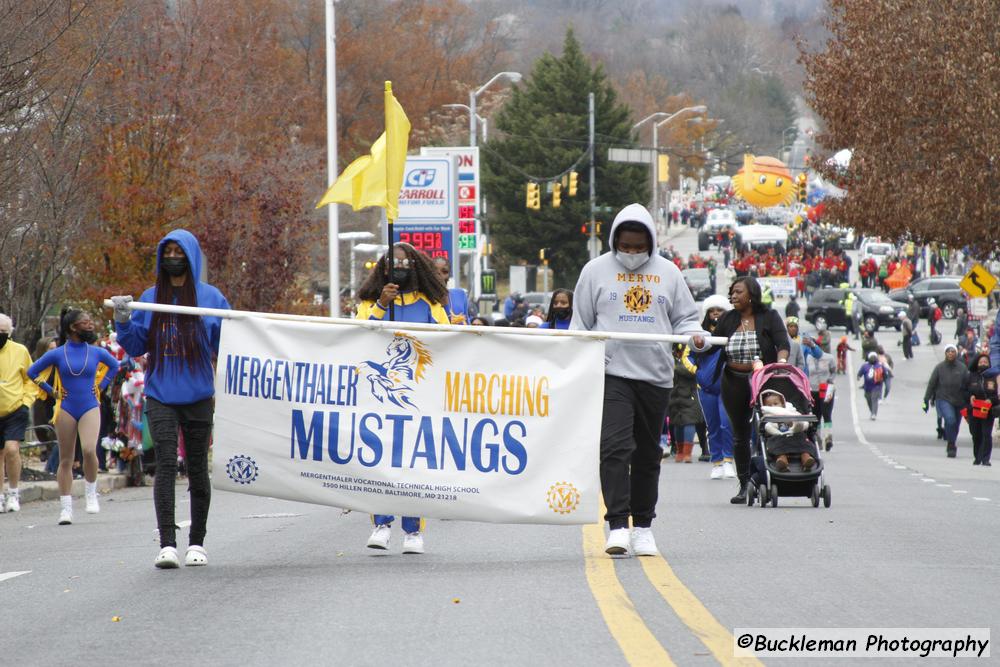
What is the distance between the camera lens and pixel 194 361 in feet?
31.4

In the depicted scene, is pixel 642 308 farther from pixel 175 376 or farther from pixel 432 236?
pixel 432 236

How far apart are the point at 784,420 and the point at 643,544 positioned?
14.0ft

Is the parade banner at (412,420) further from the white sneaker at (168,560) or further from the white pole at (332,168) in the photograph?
the white pole at (332,168)

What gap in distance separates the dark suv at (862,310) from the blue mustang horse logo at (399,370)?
56.6 m

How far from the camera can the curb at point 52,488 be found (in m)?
17.7

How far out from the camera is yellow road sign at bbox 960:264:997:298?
3659cm

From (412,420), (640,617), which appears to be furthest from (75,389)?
(640,617)

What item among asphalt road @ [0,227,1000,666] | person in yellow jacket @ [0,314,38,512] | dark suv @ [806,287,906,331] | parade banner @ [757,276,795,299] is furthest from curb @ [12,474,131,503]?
parade banner @ [757,276,795,299]

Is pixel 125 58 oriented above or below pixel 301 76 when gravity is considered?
below

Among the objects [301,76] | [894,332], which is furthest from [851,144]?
[301,76]

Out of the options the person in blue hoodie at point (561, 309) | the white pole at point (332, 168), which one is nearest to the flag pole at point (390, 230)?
the person in blue hoodie at point (561, 309)

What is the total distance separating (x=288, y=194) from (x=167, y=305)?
20.9m

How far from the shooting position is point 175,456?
949 centimetres

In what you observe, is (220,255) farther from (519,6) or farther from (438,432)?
(519,6)
